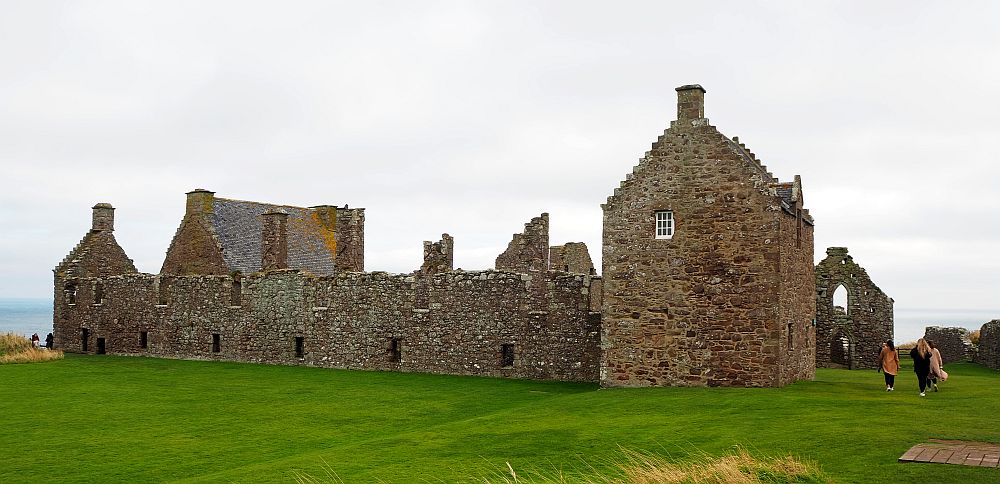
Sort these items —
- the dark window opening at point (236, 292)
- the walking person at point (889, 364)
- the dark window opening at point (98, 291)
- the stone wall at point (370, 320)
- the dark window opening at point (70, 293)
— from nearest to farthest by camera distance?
the walking person at point (889, 364) < the stone wall at point (370, 320) < the dark window opening at point (236, 292) < the dark window opening at point (98, 291) < the dark window opening at point (70, 293)

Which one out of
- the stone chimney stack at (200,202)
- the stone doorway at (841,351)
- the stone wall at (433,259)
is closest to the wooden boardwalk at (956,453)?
the stone wall at (433,259)

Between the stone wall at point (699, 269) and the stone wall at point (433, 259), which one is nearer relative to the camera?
the stone wall at point (699, 269)

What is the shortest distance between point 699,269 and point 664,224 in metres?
1.37

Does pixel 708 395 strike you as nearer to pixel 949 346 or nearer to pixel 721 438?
pixel 721 438

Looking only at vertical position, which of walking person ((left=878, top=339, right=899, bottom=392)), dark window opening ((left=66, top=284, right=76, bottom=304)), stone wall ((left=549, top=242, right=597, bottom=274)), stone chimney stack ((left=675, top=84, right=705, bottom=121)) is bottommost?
walking person ((left=878, top=339, right=899, bottom=392))

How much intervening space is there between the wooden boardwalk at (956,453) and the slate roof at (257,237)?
30.4m

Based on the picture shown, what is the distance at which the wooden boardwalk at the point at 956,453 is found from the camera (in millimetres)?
10547

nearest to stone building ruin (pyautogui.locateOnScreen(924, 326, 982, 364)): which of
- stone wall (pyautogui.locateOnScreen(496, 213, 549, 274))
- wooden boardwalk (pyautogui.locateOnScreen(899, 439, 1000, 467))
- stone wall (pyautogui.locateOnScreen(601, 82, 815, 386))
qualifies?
stone wall (pyautogui.locateOnScreen(496, 213, 549, 274))

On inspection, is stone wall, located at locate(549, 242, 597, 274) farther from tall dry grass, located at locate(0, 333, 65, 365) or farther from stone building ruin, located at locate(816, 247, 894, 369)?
tall dry grass, located at locate(0, 333, 65, 365)

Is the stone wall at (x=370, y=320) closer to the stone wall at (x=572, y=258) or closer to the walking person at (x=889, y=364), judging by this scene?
the walking person at (x=889, y=364)

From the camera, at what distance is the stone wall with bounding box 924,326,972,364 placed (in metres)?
35.7

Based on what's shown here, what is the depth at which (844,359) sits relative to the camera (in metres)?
34.8

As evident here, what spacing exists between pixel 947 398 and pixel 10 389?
22.1 meters

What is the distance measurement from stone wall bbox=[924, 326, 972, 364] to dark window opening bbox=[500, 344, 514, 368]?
1897cm
